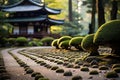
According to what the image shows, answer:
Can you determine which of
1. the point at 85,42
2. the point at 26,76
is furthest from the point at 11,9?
the point at 26,76

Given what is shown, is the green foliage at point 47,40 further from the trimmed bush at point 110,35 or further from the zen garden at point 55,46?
the trimmed bush at point 110,35

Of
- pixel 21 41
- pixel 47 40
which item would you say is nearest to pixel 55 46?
pixel 21 41

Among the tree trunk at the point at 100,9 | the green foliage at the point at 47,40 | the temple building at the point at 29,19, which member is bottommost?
the green foliage at the point at 47,40

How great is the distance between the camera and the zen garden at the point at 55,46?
9812 mm

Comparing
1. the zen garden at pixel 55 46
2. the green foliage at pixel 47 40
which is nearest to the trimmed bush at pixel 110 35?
the zen garden at pixel 55 46

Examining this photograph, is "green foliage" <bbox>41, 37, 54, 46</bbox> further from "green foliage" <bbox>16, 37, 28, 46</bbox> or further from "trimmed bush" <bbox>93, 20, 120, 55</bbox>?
"trimmed bush" <bbox>93, 20, 120, 55</bbox>

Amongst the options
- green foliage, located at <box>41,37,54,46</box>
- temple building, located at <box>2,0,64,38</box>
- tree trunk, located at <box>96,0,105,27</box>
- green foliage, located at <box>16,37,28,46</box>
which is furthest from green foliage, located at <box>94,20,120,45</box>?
temple building, located at <box>2,0,64,38</box>

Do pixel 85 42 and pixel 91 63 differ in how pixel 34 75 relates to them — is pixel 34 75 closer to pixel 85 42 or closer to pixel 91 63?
pixel 91 63

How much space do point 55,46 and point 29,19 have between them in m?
22.7

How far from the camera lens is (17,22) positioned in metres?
48.9

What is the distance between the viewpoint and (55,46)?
27016 mm

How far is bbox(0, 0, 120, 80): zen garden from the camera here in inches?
386

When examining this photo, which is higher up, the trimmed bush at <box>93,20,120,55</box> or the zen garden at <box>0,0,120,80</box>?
the trimmed bush at <box>93,20,120,55</box>

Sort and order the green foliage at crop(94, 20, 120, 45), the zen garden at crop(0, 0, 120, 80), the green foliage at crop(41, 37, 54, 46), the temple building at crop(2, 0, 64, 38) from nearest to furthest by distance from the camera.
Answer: the zen garden at crop(0, 0, 120, 80), the green foliage at crop(94, 20, 120, 45), the green foliage at crop(41, 37, 54, 46), the temple building at crop(2, 0, 64, 38)
